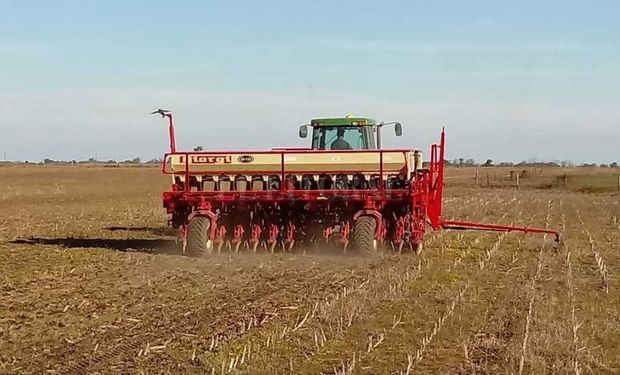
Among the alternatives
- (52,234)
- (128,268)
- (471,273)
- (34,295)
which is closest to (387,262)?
(471,273)

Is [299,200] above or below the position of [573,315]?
above

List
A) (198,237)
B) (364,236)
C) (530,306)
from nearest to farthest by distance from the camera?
1. (530,306)
2. (364,236)
3. (198,237)

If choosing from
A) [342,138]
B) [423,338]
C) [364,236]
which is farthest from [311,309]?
[342,138]

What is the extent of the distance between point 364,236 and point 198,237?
3.23 m

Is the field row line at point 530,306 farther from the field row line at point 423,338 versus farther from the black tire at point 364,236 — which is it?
the black tire at point 364,236

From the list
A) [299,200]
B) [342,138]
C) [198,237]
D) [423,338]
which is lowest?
[423,338]

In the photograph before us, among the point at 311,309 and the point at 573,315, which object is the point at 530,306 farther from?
the point at 311,309

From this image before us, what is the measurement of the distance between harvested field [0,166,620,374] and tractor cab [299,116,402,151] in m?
3.00

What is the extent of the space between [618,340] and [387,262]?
23.4 feet

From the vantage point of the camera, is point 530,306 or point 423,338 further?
point 530,306

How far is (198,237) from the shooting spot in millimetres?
17359

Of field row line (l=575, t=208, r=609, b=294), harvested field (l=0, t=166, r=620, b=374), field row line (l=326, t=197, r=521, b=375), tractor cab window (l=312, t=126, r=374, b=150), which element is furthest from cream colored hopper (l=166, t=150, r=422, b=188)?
field row line (l=575, t=208, r=609, b=294)

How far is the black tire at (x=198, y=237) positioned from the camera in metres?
17.3

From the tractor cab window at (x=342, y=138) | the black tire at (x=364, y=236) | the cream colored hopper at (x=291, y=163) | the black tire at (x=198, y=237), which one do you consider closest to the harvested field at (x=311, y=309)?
the black tire at (x=364, y=236)
